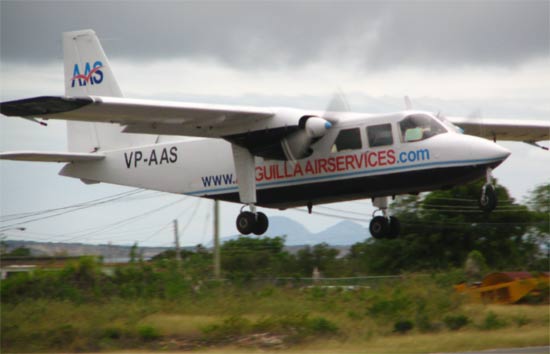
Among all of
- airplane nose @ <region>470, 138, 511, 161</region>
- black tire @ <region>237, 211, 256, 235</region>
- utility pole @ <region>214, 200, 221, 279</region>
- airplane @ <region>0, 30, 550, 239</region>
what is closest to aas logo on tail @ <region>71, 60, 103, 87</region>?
airplane @ <region>0, 30, 550, 239</region>

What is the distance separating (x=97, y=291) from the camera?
2597 cm

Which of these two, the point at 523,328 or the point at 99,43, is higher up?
the point at 99,43

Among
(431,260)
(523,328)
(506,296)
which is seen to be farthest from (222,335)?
(431,260)

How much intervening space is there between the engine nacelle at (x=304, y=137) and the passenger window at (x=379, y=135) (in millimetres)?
1030

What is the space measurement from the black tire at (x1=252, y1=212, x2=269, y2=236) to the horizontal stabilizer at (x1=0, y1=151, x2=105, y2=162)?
542cm

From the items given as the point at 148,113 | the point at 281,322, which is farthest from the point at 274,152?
the point at 281,322

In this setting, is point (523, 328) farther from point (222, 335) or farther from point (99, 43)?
point (99, 43)

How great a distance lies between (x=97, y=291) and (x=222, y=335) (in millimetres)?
5566

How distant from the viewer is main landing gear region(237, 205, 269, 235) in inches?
857

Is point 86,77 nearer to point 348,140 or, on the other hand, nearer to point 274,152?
point 274,152

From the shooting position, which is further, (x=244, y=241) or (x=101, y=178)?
(x=244, y=241)

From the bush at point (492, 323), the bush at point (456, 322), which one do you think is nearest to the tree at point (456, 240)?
the bush at point (492, 323)

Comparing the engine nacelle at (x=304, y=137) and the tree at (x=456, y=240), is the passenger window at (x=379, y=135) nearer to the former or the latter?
the engine nacelle at (x=304, y=137)

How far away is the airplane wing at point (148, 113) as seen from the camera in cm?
1825
